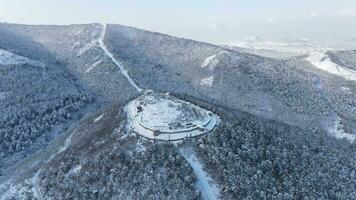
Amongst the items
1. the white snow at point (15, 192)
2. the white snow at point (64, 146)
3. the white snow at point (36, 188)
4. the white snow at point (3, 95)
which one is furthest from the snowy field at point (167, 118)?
the white snow at point (3, 95)

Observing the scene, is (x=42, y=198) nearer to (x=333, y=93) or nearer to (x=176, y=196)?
(x=176, y=196)

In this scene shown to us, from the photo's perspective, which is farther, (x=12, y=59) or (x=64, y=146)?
(x=12, y=59)

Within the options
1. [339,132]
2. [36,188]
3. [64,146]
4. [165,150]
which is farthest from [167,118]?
[339,132]

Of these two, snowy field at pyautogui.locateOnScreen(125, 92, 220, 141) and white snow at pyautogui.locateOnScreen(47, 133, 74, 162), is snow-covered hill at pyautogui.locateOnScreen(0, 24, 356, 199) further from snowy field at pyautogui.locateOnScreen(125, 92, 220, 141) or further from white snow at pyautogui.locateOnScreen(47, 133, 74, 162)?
white snow at pyautogui.locateOnScreen(47, 133, 74, 162)

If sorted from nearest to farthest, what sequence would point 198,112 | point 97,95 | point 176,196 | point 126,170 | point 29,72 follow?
point 176,196, point 126,170, point 198,112, point 97,95, point 29,72

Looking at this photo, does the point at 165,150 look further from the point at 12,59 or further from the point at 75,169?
the point at 12,59

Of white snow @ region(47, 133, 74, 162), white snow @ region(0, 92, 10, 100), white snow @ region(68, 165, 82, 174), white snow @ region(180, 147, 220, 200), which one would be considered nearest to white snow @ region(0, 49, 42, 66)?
white snow @ region(0, 92, 10, 100)

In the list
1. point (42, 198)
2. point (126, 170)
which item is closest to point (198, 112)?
point (126, 170)
